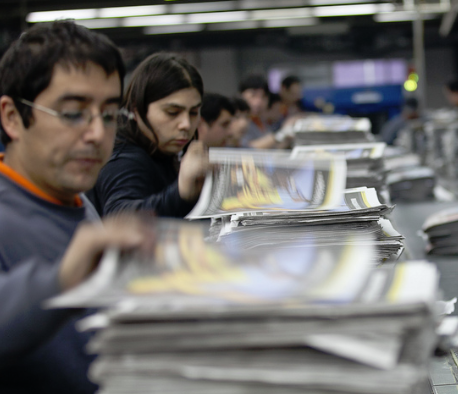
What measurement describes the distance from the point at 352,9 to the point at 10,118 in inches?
A: 456

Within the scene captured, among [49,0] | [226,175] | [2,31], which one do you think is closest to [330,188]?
[226,175]

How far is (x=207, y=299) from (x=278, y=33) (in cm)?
1482

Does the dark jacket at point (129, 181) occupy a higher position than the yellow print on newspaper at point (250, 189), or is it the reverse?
the dark jacket at point (129, 181)

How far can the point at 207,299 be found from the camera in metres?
0.51

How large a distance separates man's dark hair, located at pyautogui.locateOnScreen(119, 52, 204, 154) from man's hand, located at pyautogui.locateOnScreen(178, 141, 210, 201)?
424 mm

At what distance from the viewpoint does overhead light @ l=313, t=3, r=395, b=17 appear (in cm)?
1114

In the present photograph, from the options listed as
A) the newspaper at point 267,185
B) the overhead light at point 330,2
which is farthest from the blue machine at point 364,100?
the newspaper at point 267,185

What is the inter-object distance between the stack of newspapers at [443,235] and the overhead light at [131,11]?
9083 millimetres

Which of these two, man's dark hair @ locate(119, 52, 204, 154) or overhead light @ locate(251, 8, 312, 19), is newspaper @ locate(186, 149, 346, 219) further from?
overhead light @ locate(251, 8, 312, 19)

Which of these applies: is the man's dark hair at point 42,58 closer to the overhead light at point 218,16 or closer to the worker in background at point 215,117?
the worker in background at point 215,117

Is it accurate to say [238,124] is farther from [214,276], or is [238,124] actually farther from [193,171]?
[214,276]

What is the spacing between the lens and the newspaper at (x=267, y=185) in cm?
109

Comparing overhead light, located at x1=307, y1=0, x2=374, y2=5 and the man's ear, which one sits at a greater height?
overhead light, located at x1=307, y1=0, x2=374, y2=5

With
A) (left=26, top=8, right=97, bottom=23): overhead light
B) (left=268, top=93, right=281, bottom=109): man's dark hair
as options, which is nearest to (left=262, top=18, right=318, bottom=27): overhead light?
(left=26, top=8, right=97, bottom=23): overhead light
